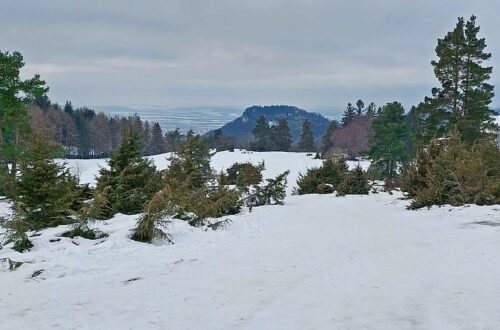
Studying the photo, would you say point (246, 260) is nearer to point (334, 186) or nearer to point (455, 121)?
point (334, 186)

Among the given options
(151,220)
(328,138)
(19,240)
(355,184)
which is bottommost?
(19,240)

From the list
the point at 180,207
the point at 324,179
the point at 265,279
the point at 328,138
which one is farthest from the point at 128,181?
the point at 328,138

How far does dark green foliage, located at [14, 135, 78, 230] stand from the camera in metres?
12.4

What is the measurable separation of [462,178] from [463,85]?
15.8m

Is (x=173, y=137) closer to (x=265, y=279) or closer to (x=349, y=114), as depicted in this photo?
(x=349, y=114)

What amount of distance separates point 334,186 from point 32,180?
21.3 m

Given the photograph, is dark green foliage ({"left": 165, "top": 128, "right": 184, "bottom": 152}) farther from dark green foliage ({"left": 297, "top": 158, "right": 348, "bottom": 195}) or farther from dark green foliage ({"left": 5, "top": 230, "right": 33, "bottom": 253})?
dark green foliage ({"left": 5, "top": 230, "right": 33, "bottom": 253})

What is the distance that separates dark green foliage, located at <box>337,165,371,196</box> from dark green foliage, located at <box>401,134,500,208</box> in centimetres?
736

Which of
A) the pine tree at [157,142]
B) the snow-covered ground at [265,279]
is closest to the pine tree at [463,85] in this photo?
the snow-covered ground at [265,279]

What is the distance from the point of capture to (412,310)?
6191 mm

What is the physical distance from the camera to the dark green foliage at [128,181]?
1517 centimetres

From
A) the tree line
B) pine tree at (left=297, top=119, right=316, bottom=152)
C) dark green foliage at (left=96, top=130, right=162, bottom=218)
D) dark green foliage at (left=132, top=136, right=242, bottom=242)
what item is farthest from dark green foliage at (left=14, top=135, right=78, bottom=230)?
pine tree at (left=297, top=119, right=316, bottom=152)

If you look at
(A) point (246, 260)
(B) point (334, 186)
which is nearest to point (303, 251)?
(A) point (246, 260)

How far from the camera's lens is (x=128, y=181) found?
15562 millimetres
